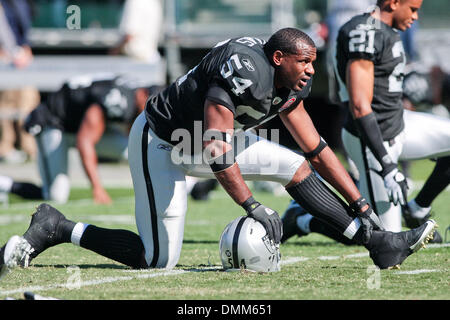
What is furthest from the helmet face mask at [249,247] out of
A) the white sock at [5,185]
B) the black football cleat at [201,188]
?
the black football cleat at [201,188]

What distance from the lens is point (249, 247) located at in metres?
4.72

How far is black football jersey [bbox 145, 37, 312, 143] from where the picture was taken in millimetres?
4574

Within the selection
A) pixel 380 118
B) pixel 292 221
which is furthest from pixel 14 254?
pixel 380 118

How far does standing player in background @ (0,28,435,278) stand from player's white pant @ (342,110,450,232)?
33.9 inches

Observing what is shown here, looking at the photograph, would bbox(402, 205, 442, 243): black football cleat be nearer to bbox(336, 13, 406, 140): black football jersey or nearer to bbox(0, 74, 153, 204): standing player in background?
bbox(336, 13, 406, 140): black football jersey

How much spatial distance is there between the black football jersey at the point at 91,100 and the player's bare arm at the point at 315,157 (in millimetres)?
4164

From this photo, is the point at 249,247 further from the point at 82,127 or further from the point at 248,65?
the point at 82,127

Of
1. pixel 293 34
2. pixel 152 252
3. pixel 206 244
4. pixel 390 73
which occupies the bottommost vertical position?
pixel 206 244

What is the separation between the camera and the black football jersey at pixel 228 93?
4574mm

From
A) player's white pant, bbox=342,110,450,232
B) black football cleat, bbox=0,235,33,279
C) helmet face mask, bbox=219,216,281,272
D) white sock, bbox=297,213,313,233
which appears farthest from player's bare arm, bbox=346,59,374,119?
black football cleat, bbox=0,235,33,279
